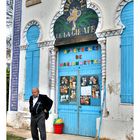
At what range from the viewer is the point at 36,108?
6.85 m

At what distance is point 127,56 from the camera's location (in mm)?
7879

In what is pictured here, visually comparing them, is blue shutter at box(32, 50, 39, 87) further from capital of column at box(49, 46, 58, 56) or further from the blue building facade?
capital of column at box(49, 46, 58, 56)

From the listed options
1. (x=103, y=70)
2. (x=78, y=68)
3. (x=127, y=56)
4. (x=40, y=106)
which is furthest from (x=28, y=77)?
(x=127, y=56)

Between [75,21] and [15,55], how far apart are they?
3.32m

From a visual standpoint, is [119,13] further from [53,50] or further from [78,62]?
[53,50]

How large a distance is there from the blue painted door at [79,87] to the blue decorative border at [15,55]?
88.3 inches

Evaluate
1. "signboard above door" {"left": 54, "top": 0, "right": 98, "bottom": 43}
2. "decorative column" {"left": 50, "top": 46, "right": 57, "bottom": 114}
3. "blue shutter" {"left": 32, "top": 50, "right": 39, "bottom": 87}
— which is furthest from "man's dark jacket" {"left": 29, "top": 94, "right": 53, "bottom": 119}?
"blue shutter" {"left": 32, "top": 50, "right": 39, "bottom": 87}

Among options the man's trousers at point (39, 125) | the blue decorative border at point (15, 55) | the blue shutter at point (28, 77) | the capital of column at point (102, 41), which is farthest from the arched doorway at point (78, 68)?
the man's trousers at point (39, 125)

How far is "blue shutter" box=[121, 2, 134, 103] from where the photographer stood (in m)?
7.75

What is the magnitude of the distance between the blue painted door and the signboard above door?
1.42 feet

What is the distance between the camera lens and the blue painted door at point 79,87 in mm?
8828
